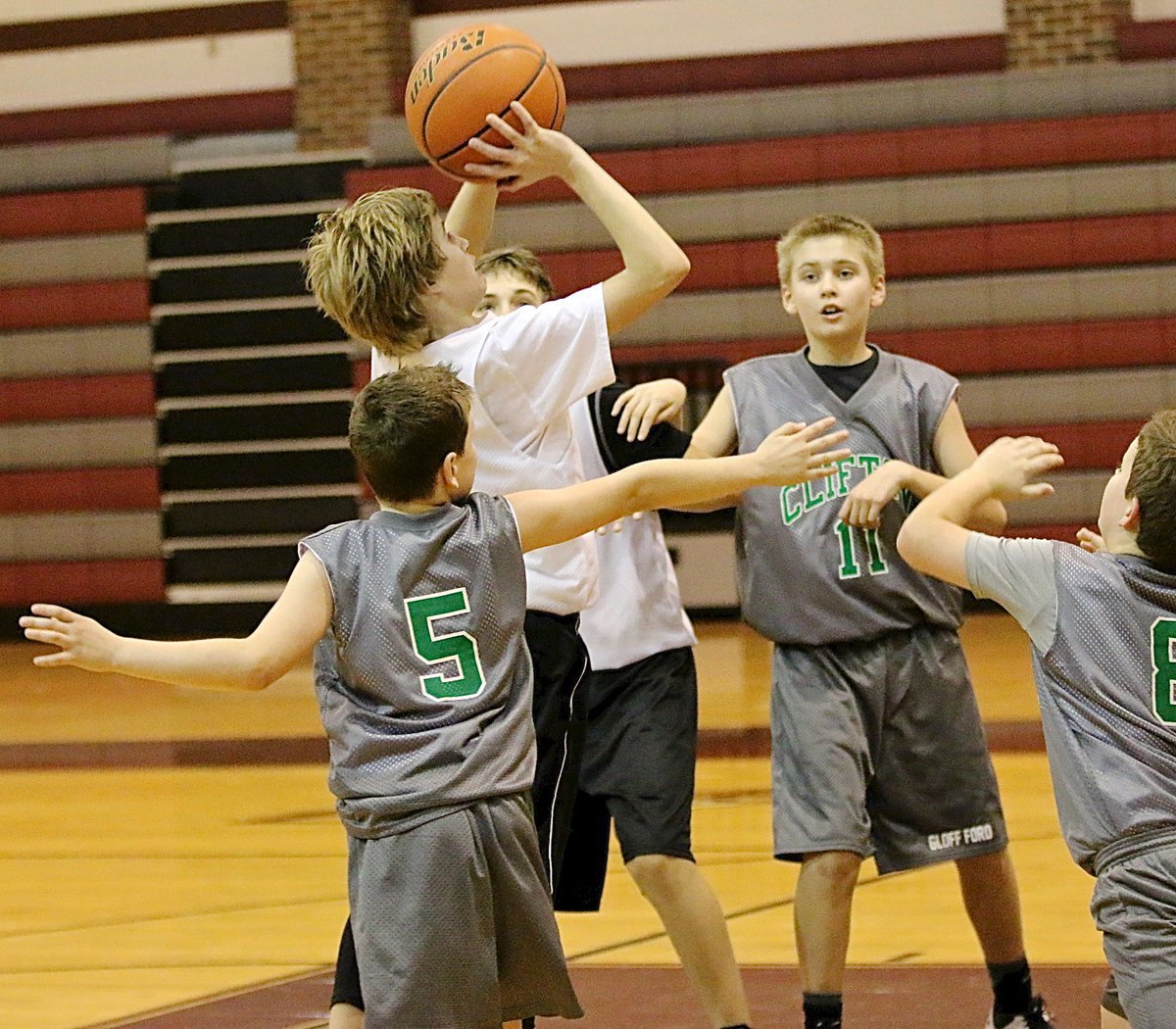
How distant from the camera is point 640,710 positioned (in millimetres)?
3367

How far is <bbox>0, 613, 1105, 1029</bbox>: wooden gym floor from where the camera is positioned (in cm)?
377

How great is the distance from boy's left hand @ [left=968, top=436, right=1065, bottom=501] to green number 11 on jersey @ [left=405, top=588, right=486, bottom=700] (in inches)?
29.7

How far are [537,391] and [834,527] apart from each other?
78cm

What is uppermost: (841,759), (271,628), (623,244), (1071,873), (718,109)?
(718,109)

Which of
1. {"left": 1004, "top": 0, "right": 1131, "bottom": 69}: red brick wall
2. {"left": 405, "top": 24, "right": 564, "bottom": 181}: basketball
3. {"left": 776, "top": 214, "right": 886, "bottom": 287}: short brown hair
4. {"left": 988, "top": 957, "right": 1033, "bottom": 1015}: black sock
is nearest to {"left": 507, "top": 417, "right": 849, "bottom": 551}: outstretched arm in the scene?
{"left": 405, "top": 24, "right": 564, "bottom": 181}: basketball

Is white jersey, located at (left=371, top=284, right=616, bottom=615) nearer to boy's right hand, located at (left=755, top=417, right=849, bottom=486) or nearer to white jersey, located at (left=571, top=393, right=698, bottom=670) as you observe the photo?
boy's right hand, located at (left=755, top=417, right=849, bottom=486)

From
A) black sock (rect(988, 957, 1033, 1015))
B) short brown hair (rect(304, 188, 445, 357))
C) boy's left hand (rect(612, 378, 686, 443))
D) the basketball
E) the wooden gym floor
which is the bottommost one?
the wooden gym floor

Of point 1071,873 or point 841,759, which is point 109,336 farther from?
point 841,759

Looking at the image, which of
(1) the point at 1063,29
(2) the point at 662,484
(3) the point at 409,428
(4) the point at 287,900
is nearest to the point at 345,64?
(1) the point at 1063,29

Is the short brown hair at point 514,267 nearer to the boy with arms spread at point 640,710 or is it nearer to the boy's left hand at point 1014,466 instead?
the boy with arms spread at point 640,710

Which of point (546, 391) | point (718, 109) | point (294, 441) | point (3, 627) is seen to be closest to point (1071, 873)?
point (546, 391)

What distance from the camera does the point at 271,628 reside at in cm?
241

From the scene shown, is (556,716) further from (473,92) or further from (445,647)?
(473,92)

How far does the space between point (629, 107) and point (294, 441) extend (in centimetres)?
290
